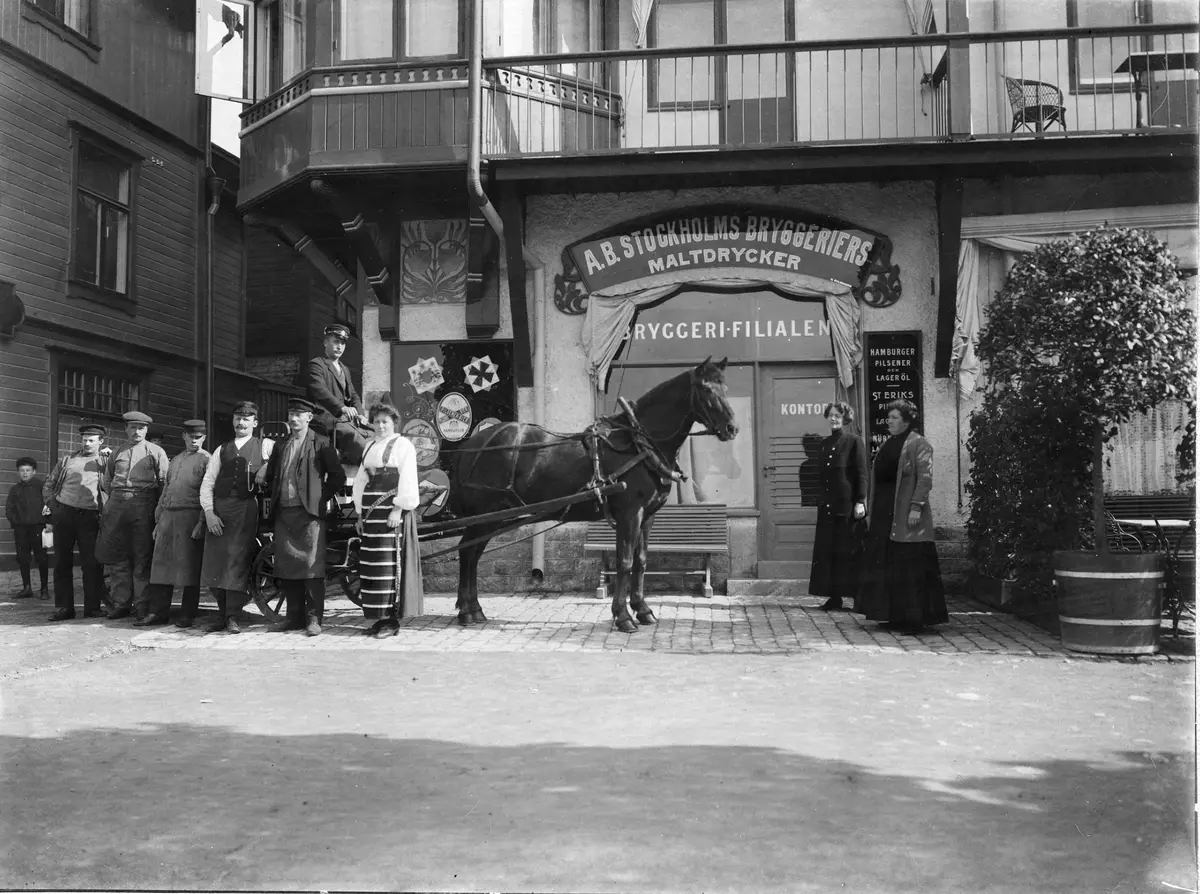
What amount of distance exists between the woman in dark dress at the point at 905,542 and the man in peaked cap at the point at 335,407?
456 centimetres

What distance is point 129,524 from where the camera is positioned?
10.1m

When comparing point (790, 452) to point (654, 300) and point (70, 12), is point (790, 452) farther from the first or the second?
point (70, 12)

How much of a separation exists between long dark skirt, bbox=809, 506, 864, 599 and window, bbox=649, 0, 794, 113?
4.77 metres

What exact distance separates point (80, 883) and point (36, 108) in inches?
586

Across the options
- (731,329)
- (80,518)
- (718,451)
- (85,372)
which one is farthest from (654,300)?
(85,372)

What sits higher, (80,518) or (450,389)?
(450,389)

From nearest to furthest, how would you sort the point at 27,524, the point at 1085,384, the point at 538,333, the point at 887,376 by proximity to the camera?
the point at 1085,384, the point at 887,376, the point at 538,333, the point at 27,524

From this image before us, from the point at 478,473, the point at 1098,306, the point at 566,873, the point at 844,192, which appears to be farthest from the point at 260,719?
the point at 844,192

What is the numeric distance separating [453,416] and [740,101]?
496 cm

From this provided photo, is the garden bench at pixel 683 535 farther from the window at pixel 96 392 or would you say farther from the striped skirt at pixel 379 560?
the window at pixel 96 392

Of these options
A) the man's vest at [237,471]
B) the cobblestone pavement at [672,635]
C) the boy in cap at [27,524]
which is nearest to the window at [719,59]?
the cobblestone pavement at [672,635]

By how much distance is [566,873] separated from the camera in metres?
3.42

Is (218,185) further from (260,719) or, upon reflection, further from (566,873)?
(566,873)

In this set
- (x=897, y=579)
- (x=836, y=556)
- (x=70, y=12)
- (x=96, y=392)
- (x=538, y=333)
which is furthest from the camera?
(x=96, y=392)
